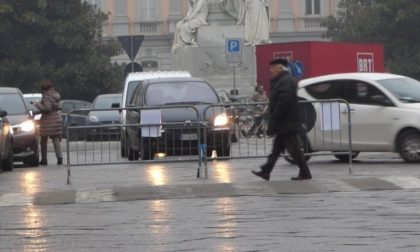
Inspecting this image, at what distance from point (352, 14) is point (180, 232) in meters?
56.8

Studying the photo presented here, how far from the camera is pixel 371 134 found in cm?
2009

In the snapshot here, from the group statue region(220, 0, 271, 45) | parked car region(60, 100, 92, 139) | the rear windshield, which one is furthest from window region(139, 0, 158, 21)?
the rear windshield

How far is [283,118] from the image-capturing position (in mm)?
16609

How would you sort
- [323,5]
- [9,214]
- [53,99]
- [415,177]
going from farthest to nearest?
[323,5] < [53,99] < [415,177] < [9,214]

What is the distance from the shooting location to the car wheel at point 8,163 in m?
21.4

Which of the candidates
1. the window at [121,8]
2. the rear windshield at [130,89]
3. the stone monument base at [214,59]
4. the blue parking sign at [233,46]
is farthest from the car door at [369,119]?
the window at [121,8]

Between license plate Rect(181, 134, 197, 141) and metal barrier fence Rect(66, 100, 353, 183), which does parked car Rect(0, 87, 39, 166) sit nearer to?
metal barrier fence Rect(66, 100, 353, 183)

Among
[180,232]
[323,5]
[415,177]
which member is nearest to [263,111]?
[415,177]

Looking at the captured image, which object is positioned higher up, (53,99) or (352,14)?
(352,14)

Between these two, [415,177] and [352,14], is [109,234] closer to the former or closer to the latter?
[415,177]

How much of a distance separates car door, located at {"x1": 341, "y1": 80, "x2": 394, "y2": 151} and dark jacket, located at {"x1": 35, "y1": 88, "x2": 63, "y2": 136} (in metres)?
6.09

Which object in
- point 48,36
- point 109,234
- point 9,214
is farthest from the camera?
point 48,36

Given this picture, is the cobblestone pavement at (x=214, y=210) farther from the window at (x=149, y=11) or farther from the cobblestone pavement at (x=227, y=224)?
the window at (x=149, y=11)

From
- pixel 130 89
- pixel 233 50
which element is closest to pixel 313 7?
pixel 233 50
